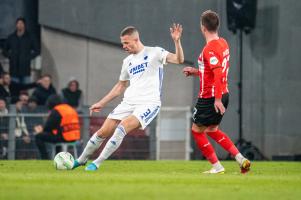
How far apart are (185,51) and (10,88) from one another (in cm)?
451

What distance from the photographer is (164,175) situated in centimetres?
1415

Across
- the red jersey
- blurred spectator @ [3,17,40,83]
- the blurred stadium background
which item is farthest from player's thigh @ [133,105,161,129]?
the blurred stadium background

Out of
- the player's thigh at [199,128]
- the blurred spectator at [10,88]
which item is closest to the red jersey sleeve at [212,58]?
the player's thigh at [199,128]

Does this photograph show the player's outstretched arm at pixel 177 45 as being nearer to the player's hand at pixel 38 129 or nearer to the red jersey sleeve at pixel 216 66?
the red jersey sleeve at pixel 216 66

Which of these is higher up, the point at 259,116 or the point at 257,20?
the point at 257,20

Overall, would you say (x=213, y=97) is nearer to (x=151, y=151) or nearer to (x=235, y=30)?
(x=151, y=151)

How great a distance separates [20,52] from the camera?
976 inches

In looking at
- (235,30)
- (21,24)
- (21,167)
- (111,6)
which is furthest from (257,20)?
(21,167)

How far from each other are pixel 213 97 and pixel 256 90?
1191 centimetres

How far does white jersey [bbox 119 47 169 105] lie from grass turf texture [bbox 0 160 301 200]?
1.04 meters

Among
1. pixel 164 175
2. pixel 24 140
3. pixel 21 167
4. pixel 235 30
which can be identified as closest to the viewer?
pixel 164 175

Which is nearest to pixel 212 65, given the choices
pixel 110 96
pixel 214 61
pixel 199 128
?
pixel 214 61

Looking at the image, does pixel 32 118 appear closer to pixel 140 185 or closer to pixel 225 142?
pixel 225 142

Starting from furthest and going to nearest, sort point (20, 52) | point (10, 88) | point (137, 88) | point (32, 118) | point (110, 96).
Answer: point (20, 52) < point (10, 88) < point (32, 118) < point (110, 96) < point (137, 88)
